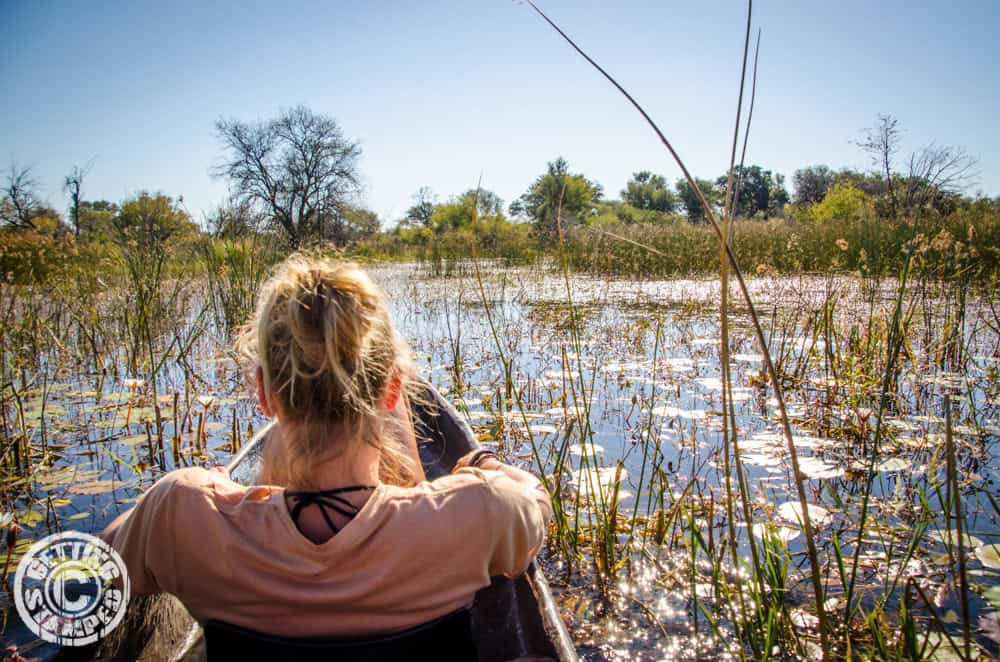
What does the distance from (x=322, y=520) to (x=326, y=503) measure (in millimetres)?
29

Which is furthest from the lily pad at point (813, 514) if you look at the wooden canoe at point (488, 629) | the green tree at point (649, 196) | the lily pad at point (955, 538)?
the green tree at point (649, 196)

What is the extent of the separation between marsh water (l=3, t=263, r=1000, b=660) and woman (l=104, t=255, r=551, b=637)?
0.73 metres

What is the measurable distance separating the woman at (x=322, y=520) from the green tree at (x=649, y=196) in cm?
→ 6746

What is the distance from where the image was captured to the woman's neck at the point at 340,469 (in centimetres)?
108

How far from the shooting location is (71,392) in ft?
13.9

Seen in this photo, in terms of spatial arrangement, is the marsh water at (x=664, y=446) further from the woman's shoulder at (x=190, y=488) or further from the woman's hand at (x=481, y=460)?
the woman's shoulder at (x=190, y=488)

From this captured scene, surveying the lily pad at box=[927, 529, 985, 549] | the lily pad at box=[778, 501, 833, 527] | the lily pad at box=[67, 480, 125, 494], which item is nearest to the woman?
the lily pad at box=[778, 501, 833, 527]

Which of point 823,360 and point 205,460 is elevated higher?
point 823,360

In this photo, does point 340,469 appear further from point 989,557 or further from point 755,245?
point 755,245

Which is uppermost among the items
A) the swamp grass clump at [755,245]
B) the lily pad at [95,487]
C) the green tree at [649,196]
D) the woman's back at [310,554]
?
the green tree at [649,196]

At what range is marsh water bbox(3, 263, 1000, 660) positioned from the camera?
1.94m

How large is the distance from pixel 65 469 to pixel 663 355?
427cm

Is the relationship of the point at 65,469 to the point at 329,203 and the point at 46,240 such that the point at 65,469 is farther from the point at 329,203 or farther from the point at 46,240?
the point at 329,203

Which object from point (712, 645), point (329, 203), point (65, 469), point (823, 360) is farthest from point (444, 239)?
point (329, 203)
